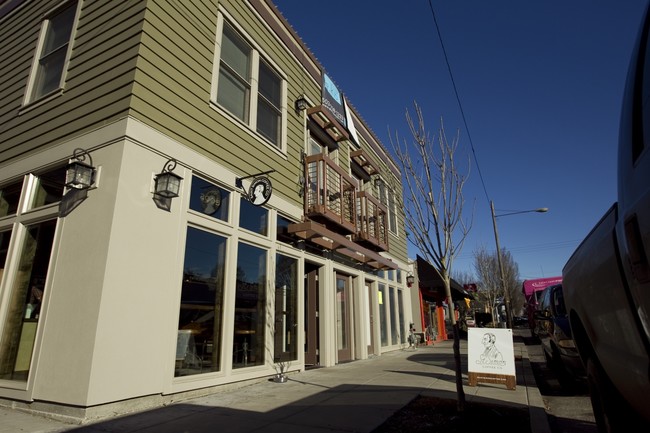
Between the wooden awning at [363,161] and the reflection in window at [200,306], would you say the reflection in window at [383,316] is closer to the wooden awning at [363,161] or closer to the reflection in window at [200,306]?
the wooden awning at [363,161]

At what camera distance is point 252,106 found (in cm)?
806

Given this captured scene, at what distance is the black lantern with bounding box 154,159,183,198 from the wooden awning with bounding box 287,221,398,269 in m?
3.18

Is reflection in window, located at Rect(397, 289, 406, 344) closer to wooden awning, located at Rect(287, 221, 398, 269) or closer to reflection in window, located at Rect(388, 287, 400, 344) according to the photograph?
reflection in window, located at Rect(388, 287, 400, 344)

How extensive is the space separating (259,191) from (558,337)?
19.1 ft

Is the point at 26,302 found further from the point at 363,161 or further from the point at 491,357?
the point at 363,161

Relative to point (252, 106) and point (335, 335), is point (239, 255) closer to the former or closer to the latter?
point (252, 106)

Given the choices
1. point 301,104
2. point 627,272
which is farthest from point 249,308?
point 627,272

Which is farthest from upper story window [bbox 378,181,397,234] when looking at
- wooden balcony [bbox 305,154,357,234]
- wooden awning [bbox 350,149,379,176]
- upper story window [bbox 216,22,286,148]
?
upper story window [bbox 216,22,286,148]

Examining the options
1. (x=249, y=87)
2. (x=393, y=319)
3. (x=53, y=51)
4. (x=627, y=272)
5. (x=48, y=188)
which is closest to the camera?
(x=627, y=272)

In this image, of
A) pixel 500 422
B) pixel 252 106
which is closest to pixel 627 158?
pixel 500 422

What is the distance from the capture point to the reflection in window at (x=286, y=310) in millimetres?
7812

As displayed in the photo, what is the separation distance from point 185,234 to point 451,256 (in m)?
3.81

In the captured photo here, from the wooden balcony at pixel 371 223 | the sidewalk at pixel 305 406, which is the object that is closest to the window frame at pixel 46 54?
the sidewalk at pixel 305 406

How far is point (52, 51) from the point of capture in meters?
7.17
